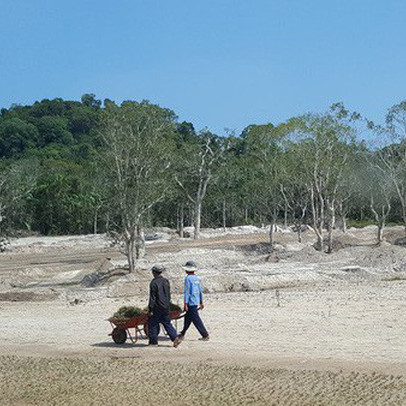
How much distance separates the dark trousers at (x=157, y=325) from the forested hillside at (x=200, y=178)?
61.0 feet

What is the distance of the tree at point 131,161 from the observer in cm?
3515

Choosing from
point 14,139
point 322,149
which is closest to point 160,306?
point 322,149

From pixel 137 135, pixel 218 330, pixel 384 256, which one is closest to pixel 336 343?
pixel 218 330

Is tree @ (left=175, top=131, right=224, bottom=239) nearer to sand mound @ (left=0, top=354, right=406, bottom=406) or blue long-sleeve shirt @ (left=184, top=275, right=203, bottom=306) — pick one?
blue long-sleeve shirt @ (left=184, top=275, right=203, bottom=306)

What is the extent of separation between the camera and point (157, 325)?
16.2 metres

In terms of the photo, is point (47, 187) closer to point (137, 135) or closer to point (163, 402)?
point (137, 135)

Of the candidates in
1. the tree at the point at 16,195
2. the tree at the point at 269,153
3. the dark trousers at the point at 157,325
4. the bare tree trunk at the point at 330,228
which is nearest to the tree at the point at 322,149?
the bare tree trunk at the point at 330,228

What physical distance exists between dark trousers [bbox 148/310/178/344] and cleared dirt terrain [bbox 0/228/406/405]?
0.31m

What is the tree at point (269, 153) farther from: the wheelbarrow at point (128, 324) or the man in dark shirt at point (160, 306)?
the man in dark shirt at point (160, 306)

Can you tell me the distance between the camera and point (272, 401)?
36.8 feet

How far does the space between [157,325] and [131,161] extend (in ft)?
66.1

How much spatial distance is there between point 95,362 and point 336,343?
14.8 feet

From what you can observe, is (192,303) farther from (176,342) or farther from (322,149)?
(322,149)

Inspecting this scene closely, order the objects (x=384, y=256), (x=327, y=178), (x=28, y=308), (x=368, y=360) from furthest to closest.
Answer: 1. (x=327, y=178)
2. (x=384, y=256)
3. (x=28, y=308)
4. (x=368, y=360)
